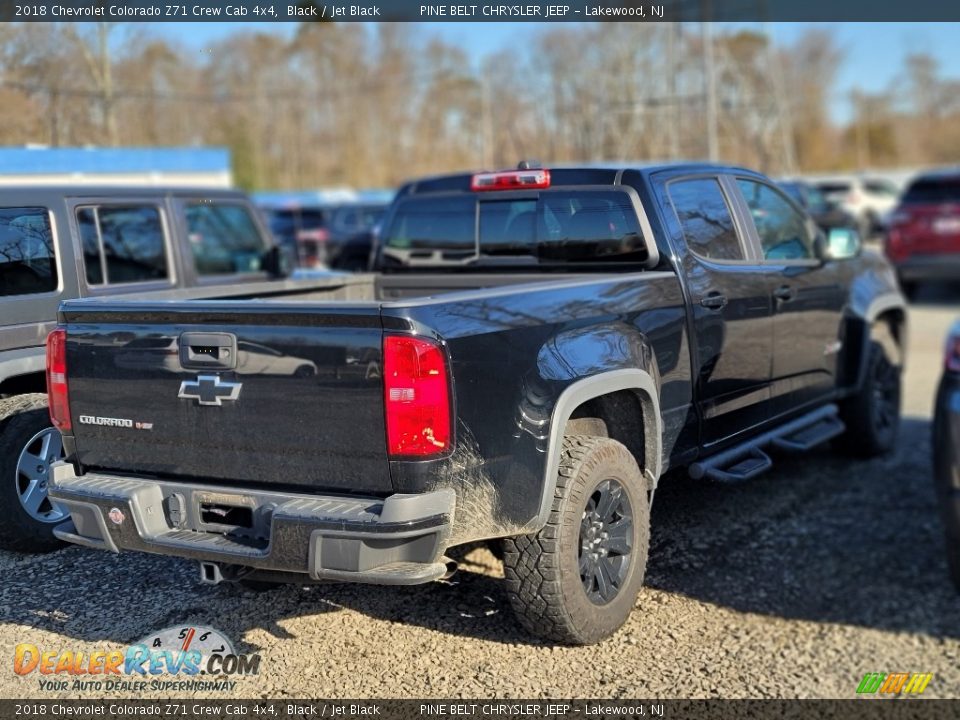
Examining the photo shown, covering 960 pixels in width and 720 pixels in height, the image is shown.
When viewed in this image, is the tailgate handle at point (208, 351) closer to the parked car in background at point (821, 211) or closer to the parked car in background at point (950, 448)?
the parked car in background at point (950, 448)

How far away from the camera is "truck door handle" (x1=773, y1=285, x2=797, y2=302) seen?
5.54 m

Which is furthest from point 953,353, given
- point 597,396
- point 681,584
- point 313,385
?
point 313,385

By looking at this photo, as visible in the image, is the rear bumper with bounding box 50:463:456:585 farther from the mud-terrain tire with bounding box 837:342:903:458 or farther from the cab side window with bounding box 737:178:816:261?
the mud-terrain tire with bounding box 837:342:903:458

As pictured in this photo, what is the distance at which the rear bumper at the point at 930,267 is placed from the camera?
47.6 ft

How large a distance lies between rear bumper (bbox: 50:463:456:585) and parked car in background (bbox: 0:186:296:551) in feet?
4.32

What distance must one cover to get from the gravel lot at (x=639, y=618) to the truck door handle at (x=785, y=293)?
1.12 meters

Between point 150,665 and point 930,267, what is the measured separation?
1339cm

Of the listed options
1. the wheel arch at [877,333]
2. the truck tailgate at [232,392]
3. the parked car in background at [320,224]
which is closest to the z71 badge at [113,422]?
the truck tailgate at [232,392]

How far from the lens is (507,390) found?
3.64 meters

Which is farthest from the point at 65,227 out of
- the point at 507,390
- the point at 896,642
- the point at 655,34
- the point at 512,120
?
the point at 512,120

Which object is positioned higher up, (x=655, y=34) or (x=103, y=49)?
(x=655, y=34)

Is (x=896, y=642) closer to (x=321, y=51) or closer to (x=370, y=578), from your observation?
(x=370, y=578)

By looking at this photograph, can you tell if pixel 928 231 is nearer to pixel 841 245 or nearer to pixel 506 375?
pixel 841 245

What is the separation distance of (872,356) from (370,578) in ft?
14.6
